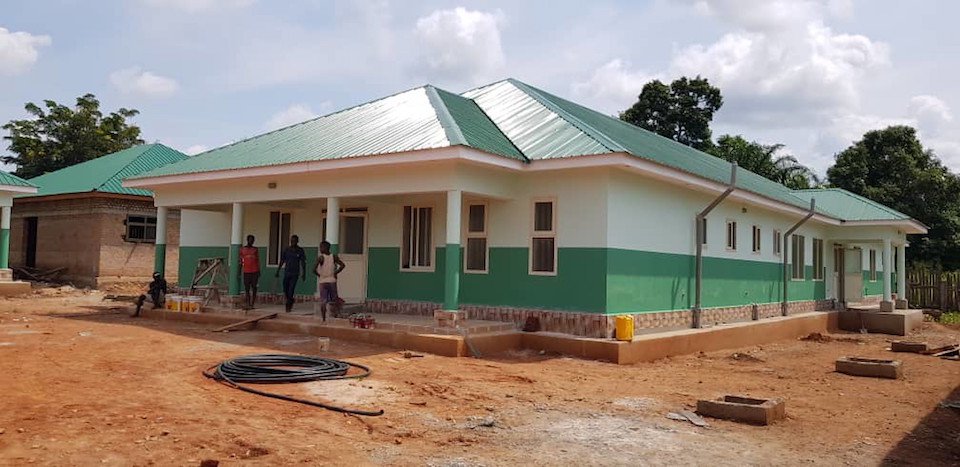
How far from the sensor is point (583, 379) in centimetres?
1023

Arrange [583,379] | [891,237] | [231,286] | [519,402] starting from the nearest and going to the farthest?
[519,402] → [583,379] → [231,286] → [891,237]

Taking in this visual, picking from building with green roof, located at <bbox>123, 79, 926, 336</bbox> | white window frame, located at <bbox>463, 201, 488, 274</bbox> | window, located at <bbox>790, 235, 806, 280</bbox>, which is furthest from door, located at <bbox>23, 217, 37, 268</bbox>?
window, located at <bbox>790, 235, 806, 280</bbox>

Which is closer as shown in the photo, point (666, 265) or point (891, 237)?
point (666, 265)

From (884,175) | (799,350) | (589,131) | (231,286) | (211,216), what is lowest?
(799,350)

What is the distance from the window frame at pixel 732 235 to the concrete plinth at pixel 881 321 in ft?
25.2

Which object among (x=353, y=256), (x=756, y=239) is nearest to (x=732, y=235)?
(x=756, y=239)

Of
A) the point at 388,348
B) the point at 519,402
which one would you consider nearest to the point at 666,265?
the point at 388,348

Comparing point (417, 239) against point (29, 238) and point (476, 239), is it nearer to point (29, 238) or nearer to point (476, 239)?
point (476, 239)

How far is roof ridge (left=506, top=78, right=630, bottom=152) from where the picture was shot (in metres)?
12.5

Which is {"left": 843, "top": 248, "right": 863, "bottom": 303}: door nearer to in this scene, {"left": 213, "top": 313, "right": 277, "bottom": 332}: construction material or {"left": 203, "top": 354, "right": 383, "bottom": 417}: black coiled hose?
{"left": 213, "top": 313, "right": 277, "bottom": 332}: construction material

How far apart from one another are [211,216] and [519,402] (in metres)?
13.4

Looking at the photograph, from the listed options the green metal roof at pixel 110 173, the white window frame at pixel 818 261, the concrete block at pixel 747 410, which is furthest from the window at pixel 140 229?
the concrete block at pixel 747 410

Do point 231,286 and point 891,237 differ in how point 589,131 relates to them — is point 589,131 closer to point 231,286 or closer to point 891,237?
point 231,286

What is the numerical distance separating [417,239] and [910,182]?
27453 millimetres
